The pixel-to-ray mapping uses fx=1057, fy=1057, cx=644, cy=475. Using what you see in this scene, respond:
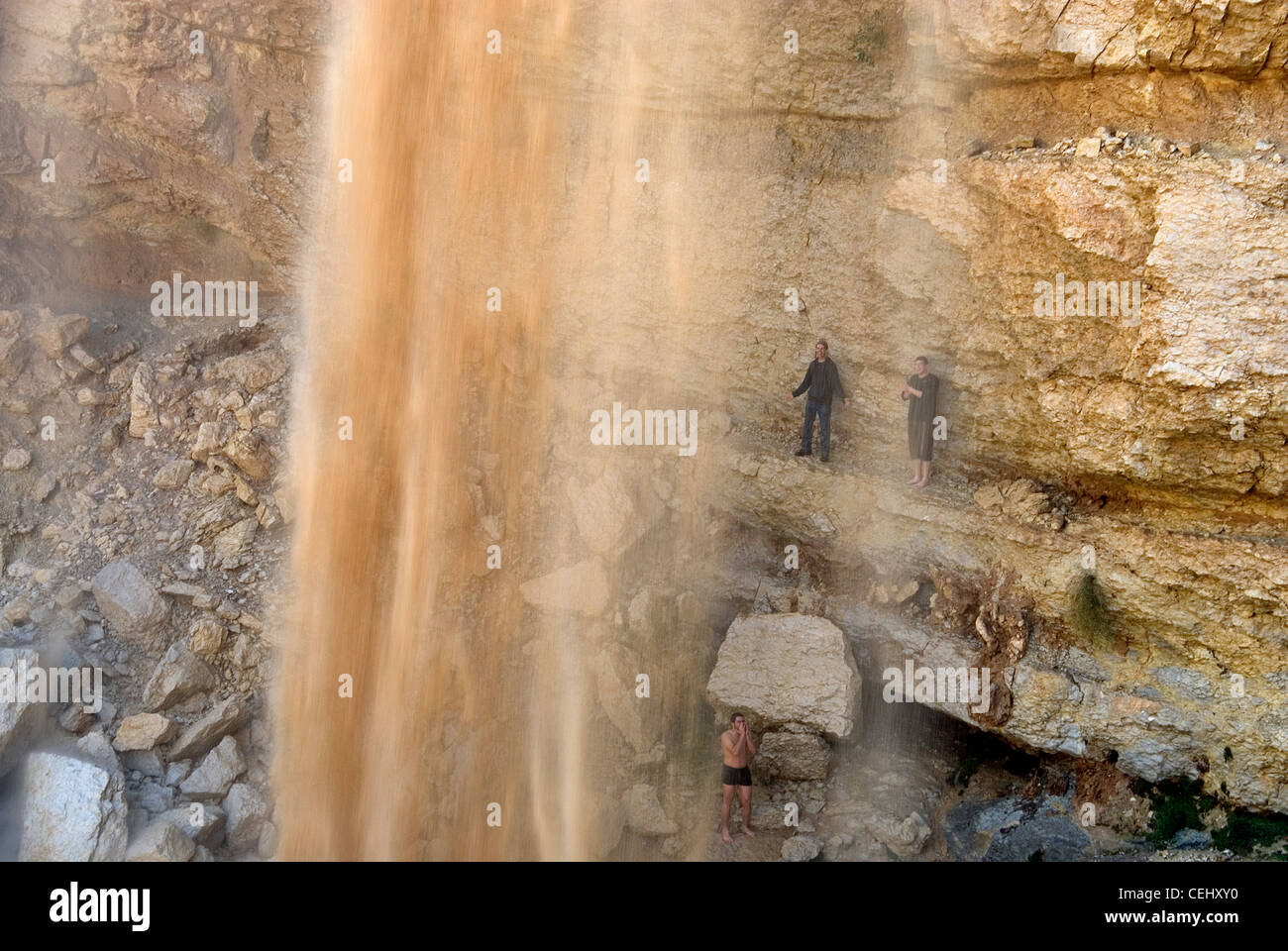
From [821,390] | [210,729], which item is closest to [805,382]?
[821,390]

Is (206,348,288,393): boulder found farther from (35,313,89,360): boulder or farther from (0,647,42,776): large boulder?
(0,647,42,776): large boulder

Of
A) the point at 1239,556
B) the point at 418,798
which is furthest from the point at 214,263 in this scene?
the point at 1239,556

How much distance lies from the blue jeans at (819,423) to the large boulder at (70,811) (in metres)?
7.28

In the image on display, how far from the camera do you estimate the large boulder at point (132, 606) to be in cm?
1060

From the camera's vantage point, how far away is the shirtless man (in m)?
10.2

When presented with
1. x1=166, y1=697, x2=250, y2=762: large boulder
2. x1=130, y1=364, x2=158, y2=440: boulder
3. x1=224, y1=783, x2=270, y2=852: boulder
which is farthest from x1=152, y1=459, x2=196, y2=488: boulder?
x1=224, y1=783, x2=270, y2=852: boulder

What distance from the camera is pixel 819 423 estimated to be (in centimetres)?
1099

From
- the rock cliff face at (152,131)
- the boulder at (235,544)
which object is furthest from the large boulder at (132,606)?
the rock cliff face at (152,131)

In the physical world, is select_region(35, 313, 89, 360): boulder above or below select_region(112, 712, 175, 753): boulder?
above

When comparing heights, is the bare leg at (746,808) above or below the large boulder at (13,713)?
below

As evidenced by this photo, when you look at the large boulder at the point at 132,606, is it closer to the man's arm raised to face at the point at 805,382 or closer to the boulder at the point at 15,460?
the boulder at the point at 15,460

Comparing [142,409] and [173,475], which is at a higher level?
[142,409]

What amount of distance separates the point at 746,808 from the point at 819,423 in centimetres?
393

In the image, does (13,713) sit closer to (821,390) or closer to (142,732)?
(142,732)
